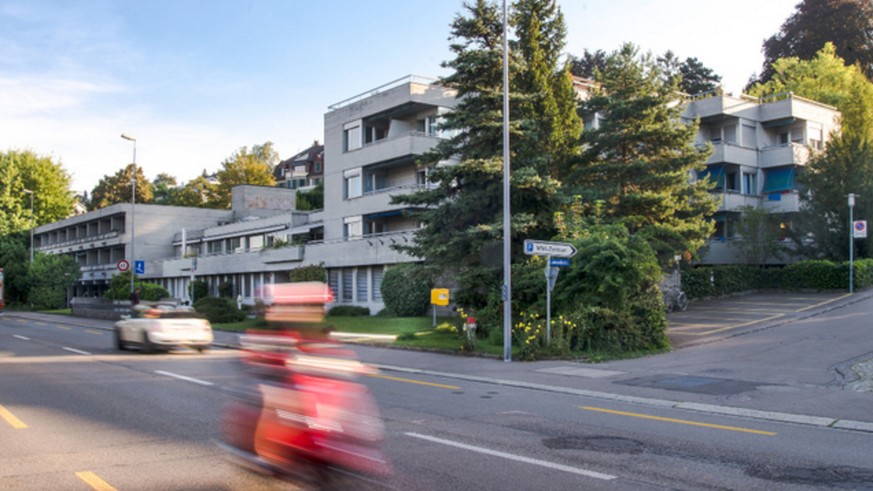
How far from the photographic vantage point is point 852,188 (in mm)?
39469

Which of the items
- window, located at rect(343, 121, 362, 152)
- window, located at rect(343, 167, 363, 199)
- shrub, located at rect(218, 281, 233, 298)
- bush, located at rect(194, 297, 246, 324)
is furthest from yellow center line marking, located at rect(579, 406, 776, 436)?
shrub, located at rect(218, 281, 233, 298)

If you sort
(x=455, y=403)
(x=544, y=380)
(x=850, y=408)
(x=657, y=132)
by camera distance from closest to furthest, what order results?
1. (x=850, y=408)
2. (x=455, y=403)
3. (x=544, y=380)
4. (x=657, y=132)

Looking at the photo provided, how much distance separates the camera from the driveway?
24.8 metres

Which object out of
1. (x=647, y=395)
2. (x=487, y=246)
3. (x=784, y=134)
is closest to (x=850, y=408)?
(x=647, y=395)

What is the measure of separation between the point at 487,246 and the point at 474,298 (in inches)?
73.2

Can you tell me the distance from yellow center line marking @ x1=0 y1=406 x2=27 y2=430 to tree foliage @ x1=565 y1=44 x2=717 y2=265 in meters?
23.3

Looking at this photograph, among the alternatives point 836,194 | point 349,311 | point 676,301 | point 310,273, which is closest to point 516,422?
point 676,301

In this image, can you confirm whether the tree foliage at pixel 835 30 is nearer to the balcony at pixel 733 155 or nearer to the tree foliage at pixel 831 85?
the tree foliage at pixel 831 85

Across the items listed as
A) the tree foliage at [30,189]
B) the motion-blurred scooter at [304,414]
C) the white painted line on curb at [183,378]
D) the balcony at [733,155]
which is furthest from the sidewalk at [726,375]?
the tree foliage at [30,189]

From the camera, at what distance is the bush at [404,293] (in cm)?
3388

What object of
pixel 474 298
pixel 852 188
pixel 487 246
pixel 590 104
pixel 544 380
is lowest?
pixel 544 380

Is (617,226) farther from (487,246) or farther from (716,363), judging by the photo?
(716,363)

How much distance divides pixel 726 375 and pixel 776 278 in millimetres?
28105

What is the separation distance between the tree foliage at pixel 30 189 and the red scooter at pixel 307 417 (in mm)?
81380
